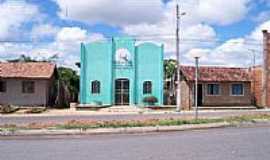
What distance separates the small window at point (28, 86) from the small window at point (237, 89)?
62.2 ft

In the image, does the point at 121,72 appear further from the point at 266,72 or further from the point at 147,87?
the point at 266,72

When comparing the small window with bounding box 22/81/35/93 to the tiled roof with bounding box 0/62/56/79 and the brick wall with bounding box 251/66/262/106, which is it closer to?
the tiled roof with bounding box 0/62/56/79

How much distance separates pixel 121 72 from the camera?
4334cm

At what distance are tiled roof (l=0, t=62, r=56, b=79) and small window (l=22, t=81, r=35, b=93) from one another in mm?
1035

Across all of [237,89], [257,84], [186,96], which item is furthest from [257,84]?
[186,96]

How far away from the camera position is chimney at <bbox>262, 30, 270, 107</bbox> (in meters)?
45.1

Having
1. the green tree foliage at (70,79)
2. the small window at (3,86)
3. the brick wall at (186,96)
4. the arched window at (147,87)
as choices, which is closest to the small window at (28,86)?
the small window at (3,86)

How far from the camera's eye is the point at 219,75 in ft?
147

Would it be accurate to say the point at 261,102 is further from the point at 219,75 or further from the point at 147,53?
the point at 147,53

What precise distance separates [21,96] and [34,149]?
30411 millimetres

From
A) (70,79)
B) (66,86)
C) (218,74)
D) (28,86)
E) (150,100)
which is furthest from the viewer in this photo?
(70,79)

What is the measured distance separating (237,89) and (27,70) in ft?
65.7

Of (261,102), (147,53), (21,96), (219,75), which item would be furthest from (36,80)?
(261,102)

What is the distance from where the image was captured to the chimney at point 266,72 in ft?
148
